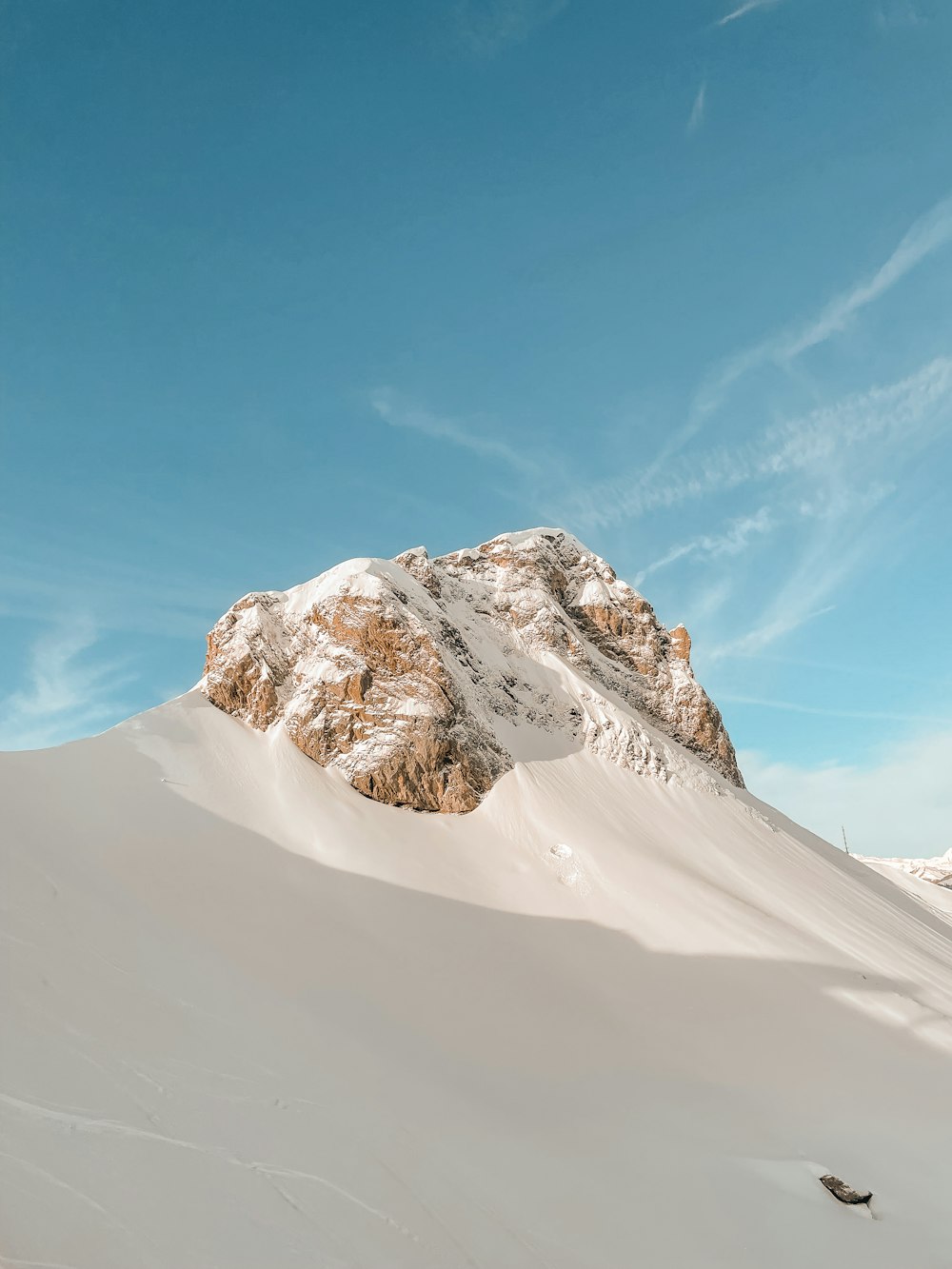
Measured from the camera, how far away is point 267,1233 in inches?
210

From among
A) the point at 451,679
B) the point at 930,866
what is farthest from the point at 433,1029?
the point at 930,866

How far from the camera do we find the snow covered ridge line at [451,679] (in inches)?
857

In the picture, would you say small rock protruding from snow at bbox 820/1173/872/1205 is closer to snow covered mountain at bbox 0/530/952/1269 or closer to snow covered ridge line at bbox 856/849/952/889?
snow covered mountain at bbox 0/530/952/1269

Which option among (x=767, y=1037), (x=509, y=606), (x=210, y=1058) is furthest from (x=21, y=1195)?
(x=509, y=606)

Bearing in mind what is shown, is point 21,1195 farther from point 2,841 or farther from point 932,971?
point 932,971

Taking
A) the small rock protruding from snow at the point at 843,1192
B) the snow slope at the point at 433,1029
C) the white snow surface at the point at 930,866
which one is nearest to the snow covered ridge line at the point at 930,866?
the white snow surface at the point at 930,866

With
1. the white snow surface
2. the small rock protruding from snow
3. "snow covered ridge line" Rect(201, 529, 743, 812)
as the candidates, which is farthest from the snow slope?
the white snow surface

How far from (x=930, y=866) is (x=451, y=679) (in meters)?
70.2

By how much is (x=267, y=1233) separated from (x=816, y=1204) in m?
7.03

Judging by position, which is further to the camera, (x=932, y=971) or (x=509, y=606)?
(x=509, y=606)

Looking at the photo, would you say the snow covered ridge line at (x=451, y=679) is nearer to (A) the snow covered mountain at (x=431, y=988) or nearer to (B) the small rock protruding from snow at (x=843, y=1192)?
(A) the snow covered mountain at (x=431, y=988)

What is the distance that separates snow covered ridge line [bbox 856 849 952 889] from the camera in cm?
6775

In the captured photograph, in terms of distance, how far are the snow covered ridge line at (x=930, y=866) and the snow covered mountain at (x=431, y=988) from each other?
47.3 m

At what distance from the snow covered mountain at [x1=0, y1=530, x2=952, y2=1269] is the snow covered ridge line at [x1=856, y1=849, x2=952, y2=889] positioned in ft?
155
